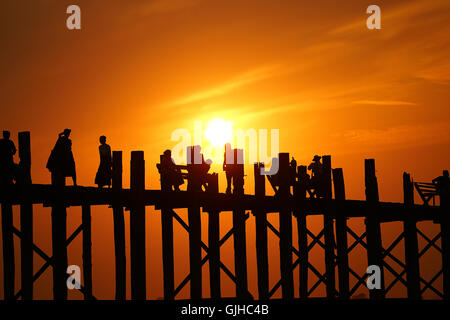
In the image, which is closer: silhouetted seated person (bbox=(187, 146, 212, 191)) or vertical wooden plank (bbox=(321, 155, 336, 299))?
silhouetted seated person (bbox=(187, 146, 212, 191))

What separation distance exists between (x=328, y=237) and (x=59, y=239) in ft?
30.5

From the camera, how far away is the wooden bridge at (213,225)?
60.4 ft

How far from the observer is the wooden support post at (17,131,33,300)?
709 inches

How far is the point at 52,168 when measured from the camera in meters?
19.1

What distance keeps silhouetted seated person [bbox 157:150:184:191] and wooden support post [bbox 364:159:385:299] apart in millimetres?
4902

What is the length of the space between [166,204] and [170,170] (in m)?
1.31

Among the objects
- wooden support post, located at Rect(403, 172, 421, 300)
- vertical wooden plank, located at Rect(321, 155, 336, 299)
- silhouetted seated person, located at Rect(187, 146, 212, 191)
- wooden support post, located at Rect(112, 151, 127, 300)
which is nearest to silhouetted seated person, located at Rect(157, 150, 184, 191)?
silhouetted seated person, located at Rect(187, 146, 212, 191)

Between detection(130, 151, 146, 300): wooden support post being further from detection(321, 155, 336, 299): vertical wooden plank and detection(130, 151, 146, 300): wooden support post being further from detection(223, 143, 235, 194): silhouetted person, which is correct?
detection(321, 155, 336, 299): vertical wooden plank

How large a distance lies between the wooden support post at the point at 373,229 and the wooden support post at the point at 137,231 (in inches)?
250

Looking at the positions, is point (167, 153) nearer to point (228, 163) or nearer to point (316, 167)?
point (228, 163)
